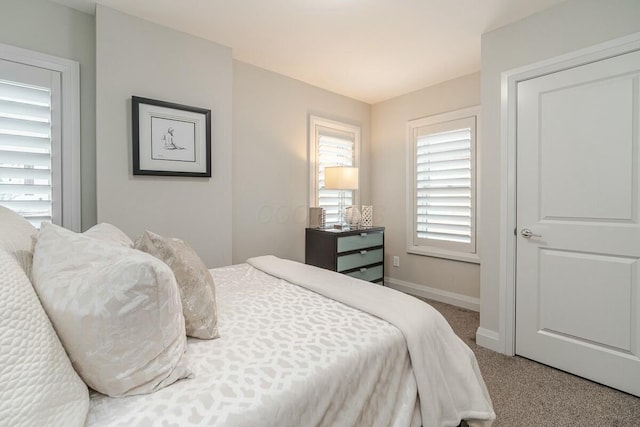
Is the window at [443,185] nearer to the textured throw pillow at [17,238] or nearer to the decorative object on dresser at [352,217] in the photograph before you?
the decorative object on dresser at [352,217]

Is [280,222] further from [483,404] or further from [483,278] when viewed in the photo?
[483,404]

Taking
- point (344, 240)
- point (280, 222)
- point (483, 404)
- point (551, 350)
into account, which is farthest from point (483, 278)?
point (280, 222)

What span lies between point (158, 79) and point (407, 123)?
8.84 ft

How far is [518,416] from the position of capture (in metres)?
1.70

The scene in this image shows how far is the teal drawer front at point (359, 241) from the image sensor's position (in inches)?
126

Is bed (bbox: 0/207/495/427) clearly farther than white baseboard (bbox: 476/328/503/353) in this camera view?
No

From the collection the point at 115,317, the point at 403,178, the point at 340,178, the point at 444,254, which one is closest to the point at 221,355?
the point at 115,317

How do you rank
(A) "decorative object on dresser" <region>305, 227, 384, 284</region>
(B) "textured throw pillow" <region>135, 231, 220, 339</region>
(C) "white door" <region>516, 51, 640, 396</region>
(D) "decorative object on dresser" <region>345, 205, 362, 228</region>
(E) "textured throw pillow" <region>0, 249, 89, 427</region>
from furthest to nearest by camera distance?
(D) "decorative object on dresser" <region>345, 205, 362, 228</region> < (A) "decorative object on dresser" <region>305, 227, 384, 284</region> < (C) "white door" <region>516, 51, 640, 396</region> < (B) "textured throw pillow" <region>135, 231, 220, 339</region> < (E) "textured throw pillow" <region>0, 249, 89, 427</region>

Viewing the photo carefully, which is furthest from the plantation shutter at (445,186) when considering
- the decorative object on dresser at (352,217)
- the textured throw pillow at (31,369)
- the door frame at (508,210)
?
the textured throw pillow at (31,369)

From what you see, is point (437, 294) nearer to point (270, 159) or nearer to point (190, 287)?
point (270, 159)

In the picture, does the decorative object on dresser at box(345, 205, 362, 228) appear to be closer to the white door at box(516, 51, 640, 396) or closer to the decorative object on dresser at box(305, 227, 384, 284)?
the decorative object on dresser at box(305, 227, 384, 284)

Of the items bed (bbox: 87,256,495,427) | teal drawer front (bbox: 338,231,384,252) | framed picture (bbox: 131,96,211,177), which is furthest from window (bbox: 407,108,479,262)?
framed picture (bbox: 131,96,211,177)

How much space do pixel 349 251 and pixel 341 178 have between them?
77cm

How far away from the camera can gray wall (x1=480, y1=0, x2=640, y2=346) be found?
76.8 inches
